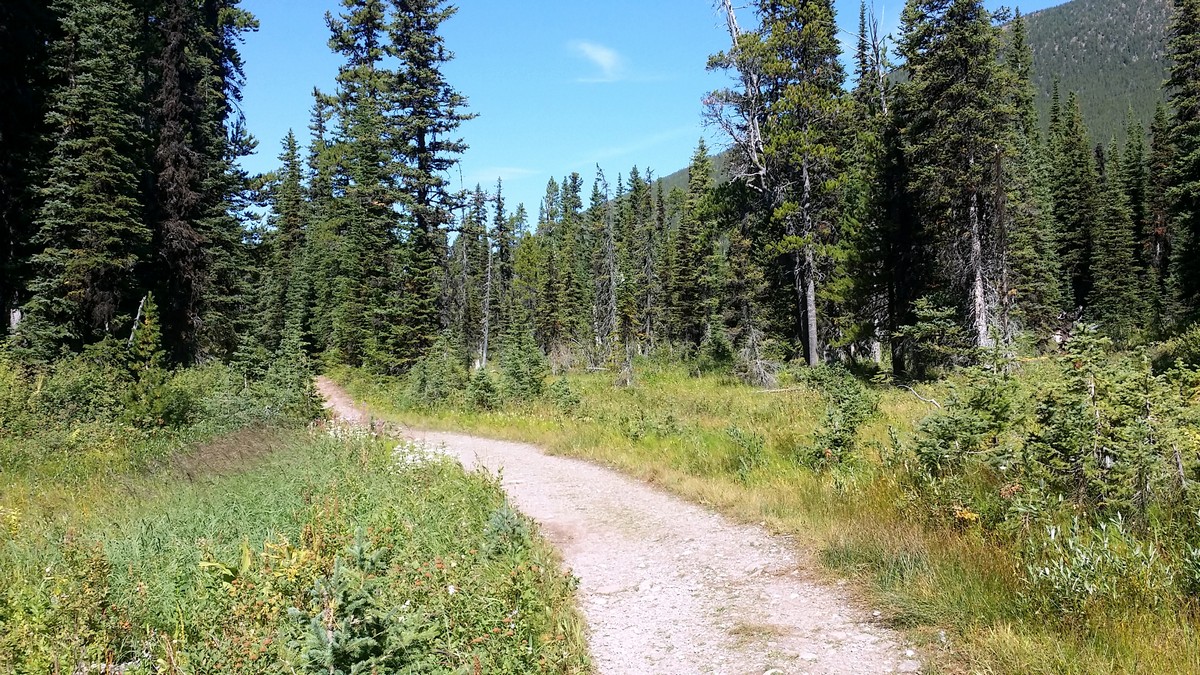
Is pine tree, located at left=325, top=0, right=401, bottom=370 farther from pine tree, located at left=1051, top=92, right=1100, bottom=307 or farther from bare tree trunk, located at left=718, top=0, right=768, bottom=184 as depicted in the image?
pine tree, located at left=1051, top=92, right=1100, bottom=307

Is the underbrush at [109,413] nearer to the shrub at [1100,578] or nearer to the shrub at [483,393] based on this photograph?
the shrub at [483,393]

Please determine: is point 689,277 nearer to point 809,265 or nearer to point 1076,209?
point 809,265

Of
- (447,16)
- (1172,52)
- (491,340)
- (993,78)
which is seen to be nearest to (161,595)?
(993,78)

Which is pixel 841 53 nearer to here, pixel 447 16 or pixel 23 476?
pixel 447 16

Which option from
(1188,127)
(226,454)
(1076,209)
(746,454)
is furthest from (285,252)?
(1076,209)

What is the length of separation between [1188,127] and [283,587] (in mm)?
31471

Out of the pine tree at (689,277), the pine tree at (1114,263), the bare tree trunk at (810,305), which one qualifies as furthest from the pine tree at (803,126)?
the pine tree at (1114,263)

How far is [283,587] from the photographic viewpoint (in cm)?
401

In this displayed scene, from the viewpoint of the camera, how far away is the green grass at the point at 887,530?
3377 millimetres

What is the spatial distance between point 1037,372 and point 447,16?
2721 cm

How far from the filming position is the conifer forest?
12.8 ft

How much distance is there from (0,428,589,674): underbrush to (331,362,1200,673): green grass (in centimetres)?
230

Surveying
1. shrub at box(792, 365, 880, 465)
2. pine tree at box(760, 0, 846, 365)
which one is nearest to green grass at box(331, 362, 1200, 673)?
shrub at box(792, 365, 880, 465)

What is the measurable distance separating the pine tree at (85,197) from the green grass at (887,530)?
36.8 ft
